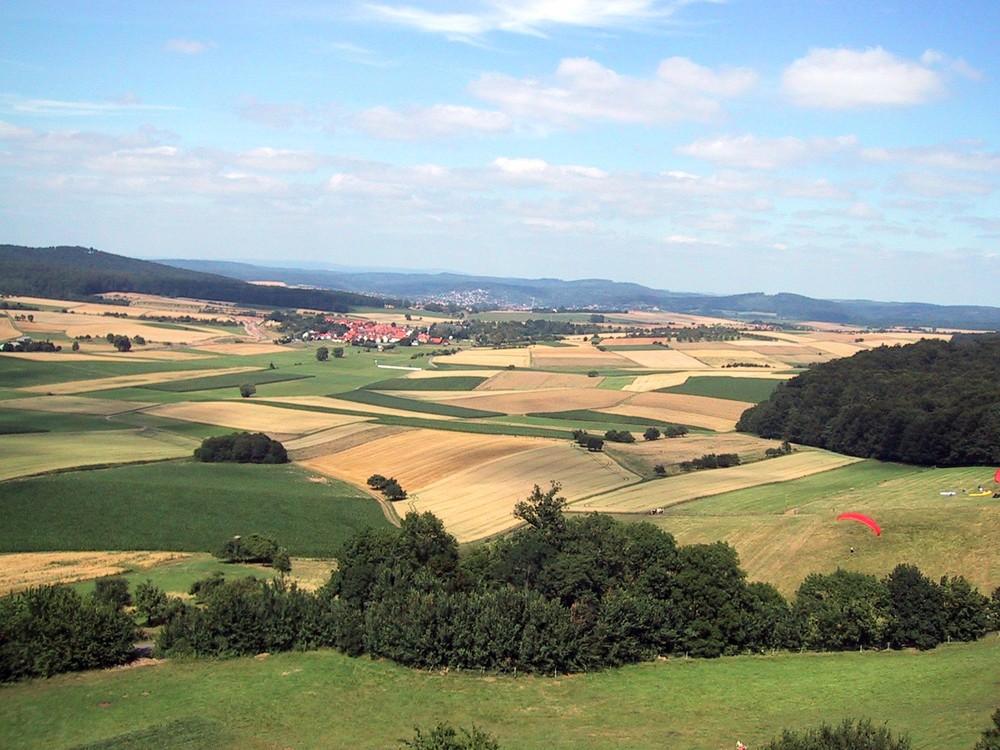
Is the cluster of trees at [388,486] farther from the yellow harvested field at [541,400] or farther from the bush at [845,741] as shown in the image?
the bush at [845,741]

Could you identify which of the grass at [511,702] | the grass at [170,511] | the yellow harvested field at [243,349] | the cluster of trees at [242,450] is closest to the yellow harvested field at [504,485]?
the grass at [170,511]

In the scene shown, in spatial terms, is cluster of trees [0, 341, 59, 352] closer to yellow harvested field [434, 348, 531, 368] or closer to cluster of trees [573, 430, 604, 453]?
yellow harvested field [434, 348, 531, 368]

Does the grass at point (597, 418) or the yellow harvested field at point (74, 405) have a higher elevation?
the grass at point (597, 418)

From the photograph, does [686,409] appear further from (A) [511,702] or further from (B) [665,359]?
(A) [511,702]

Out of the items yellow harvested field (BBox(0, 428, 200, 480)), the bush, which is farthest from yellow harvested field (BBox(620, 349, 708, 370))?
the bush

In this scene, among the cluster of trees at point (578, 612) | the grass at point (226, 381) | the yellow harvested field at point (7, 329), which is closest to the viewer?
the cluster of trees at point (578, 612)

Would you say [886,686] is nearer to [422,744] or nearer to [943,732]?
[943,732]

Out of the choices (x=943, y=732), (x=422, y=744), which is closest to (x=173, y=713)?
(x=422, y=744)
